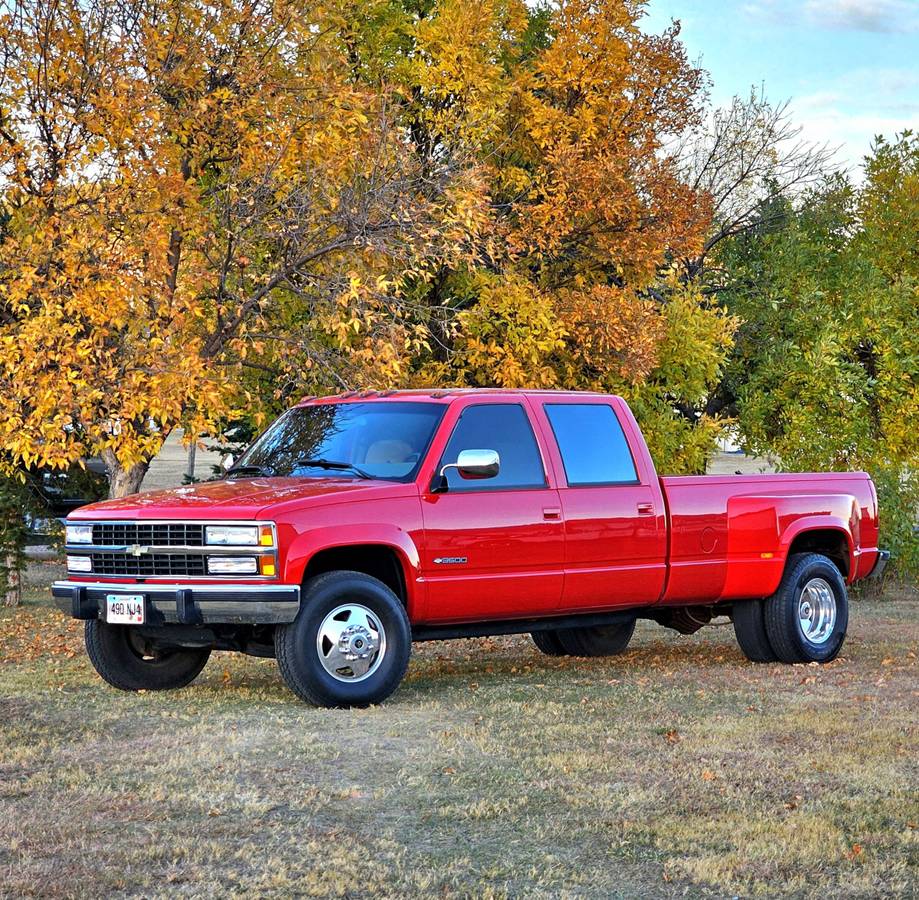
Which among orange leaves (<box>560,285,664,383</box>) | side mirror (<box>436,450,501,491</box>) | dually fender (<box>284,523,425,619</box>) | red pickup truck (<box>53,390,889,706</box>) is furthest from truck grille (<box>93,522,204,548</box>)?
orange leaves (<box>560,285,664,383</box>)

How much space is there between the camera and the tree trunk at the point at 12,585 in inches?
794

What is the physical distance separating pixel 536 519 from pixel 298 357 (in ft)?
18.9

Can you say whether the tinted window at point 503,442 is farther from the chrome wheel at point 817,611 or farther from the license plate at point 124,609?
the chrome wheel at point 817,611

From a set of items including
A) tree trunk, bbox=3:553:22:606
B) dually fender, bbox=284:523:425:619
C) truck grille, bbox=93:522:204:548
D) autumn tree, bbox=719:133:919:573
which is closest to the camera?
dually fender, bbox=284:523:425:619

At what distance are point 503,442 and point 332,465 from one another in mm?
1185

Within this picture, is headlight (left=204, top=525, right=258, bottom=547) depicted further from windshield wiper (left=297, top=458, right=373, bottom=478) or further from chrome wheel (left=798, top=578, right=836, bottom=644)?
chrome wheel (left=798, top=578, right=836, bottom=644)

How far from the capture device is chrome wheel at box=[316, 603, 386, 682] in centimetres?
951

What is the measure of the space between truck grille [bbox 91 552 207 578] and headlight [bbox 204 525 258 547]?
0.45 feet

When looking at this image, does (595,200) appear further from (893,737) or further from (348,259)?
(893,737)

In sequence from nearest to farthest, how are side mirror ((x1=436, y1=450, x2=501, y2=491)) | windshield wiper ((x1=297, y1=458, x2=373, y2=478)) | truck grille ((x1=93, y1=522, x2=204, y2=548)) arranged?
truck grille ((x1=93, y1=522, x2=204, y2=548))
side mirror ((x1=436, y1=450, x2=501, y2=491))
windshield wiper ((x1=297, y1=458, x2=373, y2=478))

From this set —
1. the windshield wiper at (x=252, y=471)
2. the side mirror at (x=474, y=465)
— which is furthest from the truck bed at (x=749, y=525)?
the windshield wiper at (x=252, y=471)

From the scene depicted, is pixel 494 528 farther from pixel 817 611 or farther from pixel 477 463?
pixel 817 611

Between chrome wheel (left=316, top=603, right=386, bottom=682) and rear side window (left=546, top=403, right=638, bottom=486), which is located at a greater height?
rear side window (left=546, top=403, right=638, bottom=486)

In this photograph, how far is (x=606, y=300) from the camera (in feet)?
62.2
